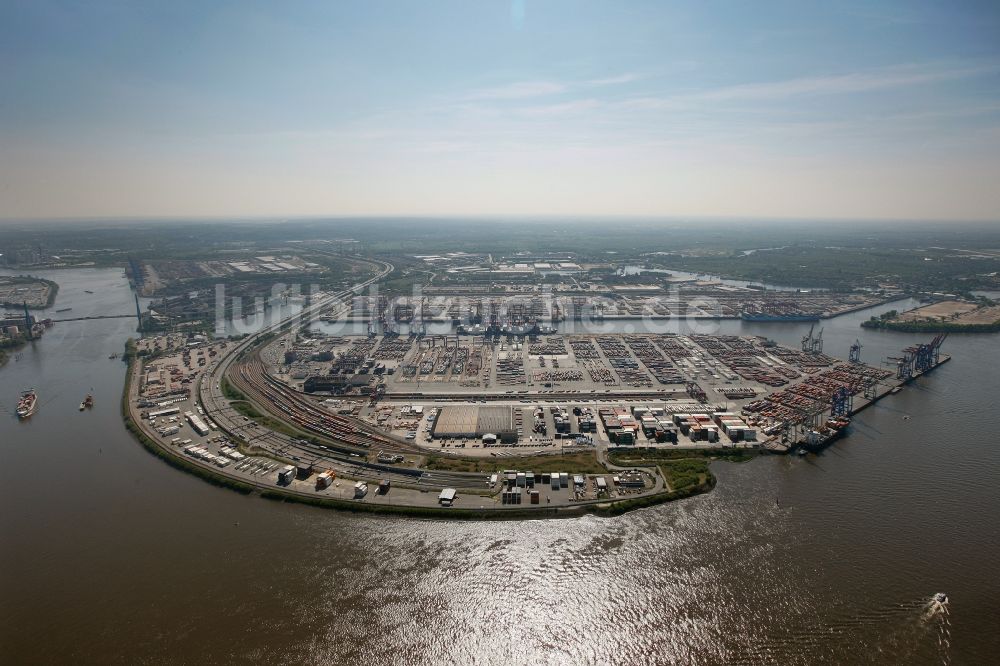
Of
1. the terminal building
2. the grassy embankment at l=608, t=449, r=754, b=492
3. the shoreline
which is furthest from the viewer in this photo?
the terminal building

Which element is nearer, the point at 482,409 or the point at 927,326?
the point at 482,409

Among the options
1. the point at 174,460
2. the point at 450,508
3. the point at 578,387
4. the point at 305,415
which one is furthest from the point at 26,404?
the point at 578,387

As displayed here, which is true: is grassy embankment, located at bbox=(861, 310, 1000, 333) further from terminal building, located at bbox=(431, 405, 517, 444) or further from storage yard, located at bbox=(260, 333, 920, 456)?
terminal building, located at bbox=(431, 405, 517, 444)

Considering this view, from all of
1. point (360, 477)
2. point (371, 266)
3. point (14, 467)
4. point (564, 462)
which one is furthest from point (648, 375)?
point (371, 266)

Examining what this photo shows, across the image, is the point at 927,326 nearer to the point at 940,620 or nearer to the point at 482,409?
the point at 940,620

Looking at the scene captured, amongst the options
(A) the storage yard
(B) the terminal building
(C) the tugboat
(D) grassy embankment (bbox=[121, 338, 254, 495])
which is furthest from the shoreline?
(C) the tugboat

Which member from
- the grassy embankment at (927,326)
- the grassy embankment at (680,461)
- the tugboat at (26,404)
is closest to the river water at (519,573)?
the grassy embankment at (680,461)
